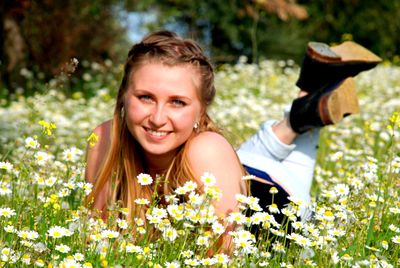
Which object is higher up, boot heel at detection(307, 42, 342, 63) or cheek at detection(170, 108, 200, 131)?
cheek at detection(170, 108, 200, 131)

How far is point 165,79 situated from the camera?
2.80m

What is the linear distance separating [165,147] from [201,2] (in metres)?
10.6

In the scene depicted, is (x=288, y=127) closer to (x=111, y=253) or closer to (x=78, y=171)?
(x=78, y=171)

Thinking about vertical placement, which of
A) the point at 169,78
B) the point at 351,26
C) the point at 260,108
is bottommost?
the point at 351,26

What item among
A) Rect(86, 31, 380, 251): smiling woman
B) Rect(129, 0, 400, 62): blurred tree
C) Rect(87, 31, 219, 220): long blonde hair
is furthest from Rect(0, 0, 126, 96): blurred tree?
Rect(87, 31, 219, 220): long blonde hair

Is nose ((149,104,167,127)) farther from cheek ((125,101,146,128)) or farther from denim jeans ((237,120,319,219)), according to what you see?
denim jeans ((237,120,319,219))

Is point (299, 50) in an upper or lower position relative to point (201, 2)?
lower

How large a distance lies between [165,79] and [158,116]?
6.5 inches

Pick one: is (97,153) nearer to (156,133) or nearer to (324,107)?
(156,133)

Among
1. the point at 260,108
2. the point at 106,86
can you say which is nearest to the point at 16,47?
the point at 106,86

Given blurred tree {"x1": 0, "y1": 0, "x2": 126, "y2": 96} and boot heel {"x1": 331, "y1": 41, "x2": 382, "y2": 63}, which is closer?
boot heel {"x1": 331, "y1": 41, "x2": 382, "y2": 63}

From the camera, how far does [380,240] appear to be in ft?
8.26

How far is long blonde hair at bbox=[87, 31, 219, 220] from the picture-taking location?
2.91 metres

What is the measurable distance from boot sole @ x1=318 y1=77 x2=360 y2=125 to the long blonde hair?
739mm
